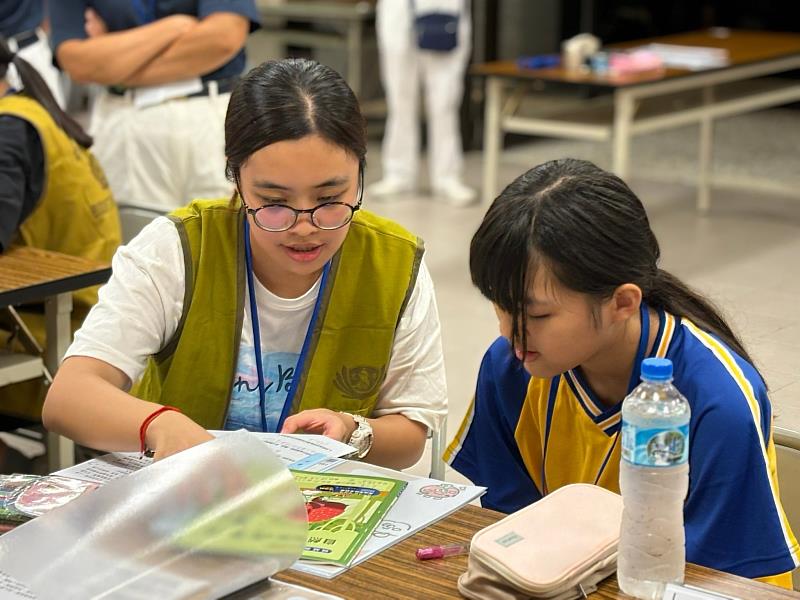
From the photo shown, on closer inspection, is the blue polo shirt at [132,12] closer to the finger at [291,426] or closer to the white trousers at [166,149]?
the white trousers at [166,149]

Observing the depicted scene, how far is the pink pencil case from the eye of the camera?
4.09 ft

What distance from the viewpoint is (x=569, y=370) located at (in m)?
1.64

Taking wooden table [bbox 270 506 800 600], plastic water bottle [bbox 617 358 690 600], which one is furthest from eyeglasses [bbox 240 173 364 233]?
plastic water bottle [bbox 617 358 690 600]

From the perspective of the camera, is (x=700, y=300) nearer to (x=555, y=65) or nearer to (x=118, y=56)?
(x=118, y=56)

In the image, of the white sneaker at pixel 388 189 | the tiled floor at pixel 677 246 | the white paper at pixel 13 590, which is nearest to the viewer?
the white paper at pixel 13 590

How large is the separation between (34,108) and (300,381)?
3.69ft

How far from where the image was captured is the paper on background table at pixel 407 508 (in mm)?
1363

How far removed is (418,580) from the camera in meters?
1.32

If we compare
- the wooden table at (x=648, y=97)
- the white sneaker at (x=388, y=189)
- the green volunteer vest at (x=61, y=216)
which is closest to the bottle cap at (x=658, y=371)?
the green volunteer vest at (x=61, y=216)

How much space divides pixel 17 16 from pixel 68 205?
1924mm

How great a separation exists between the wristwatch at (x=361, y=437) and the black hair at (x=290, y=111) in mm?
367

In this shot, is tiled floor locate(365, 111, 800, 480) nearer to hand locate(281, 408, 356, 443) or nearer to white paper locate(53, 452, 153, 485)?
hand locate(281, 408, 356, 443)

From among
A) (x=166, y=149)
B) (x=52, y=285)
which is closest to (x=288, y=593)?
(x=52, y=285)

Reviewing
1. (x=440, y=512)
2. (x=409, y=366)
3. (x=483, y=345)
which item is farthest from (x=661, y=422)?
(x=483, y=345)
